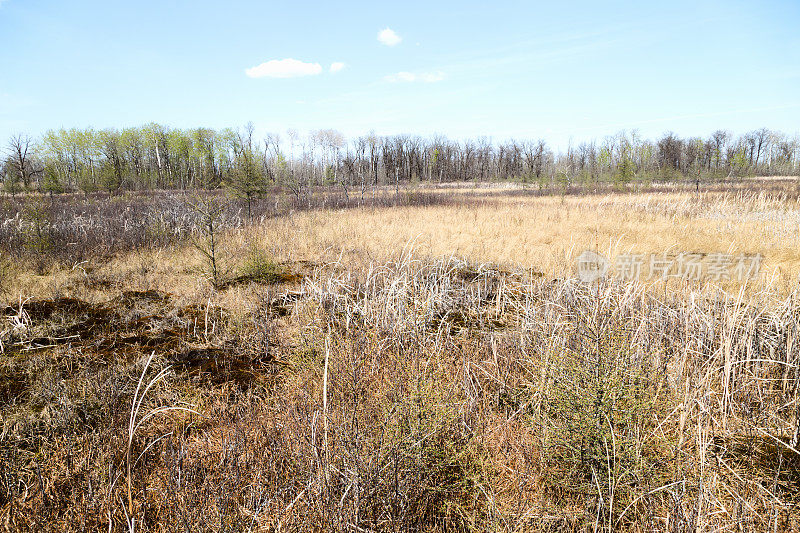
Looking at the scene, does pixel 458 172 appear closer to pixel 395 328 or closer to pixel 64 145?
pixel 64 145

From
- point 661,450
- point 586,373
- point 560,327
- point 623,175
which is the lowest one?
point 661,450

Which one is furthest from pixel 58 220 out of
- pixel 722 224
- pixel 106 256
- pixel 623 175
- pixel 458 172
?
pixel 458 172

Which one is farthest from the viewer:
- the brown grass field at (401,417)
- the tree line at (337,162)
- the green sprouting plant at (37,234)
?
the tree line at (337,162)

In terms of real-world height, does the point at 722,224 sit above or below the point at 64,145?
below

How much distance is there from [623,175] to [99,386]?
29827mm

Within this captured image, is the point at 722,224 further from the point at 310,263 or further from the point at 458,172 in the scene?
the point at 458,172

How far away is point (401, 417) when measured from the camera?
199 cm

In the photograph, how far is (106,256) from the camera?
7.51 m

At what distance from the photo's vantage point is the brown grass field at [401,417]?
5.63 feet

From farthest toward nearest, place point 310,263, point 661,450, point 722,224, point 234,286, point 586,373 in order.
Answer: point 722,224 → point 310,263 → point 234,286 → point 661,450 → point 586,373

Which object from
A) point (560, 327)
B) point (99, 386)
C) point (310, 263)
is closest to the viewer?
point (99, 386)

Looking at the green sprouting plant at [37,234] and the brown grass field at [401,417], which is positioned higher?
the green sprouting plant at [37,234]

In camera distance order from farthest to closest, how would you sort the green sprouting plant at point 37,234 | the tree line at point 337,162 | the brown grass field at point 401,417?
the tree line at point 337,162 → the green sprouting plant at point 37,234 → the brown grass field at point 401,417

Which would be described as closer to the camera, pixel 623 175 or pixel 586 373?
pixel 586 373
